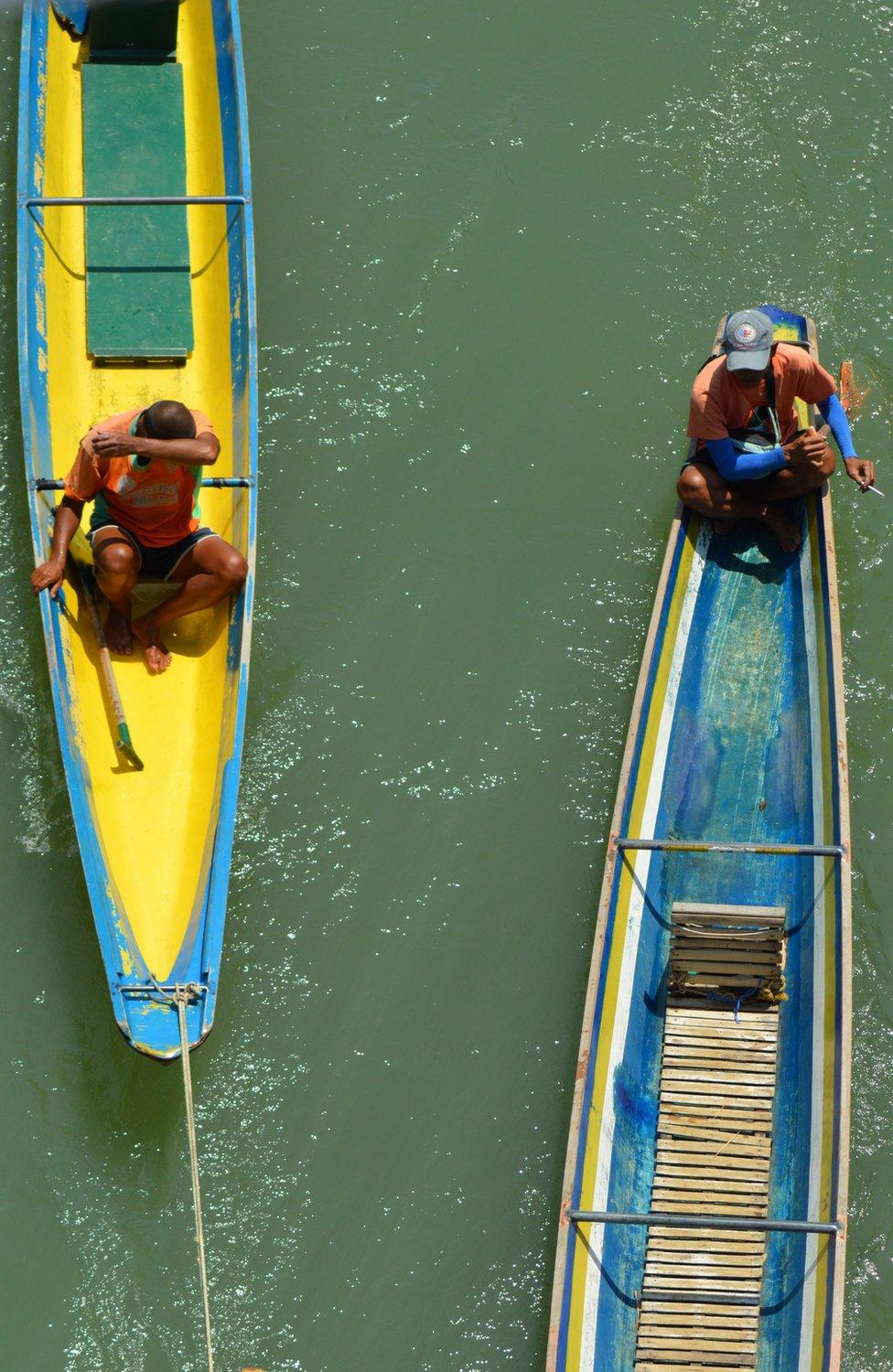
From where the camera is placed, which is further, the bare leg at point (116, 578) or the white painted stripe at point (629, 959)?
the bare leg at point (116, 578)

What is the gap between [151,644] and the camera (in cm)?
1023

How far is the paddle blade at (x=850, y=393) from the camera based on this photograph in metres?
11.4

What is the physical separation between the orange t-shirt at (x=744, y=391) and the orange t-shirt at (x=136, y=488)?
98.6 inches

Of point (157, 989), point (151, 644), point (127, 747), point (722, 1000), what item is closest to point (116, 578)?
point (151, 644)

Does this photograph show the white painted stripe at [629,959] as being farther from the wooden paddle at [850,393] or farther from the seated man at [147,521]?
the seated man at [147,521]

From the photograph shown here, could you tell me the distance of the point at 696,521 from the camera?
34.9ft

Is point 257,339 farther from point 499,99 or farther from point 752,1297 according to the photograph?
point 752,1297

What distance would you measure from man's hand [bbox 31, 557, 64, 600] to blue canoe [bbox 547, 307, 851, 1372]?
2.91 metres

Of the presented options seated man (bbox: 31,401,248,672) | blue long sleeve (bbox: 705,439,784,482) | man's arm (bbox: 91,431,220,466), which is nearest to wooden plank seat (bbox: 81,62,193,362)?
seated man (bbox: 31,401,248,672)

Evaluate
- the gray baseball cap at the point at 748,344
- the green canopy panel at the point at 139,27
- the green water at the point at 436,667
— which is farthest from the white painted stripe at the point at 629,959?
the green canopy panel at the point at 139,27

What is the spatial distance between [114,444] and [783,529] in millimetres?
3493

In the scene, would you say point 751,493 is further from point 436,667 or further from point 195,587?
point 195,587

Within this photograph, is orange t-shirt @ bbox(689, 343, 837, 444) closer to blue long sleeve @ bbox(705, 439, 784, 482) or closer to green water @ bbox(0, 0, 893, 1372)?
blue long sleeve @ bbox(705, 439, 784, 482)

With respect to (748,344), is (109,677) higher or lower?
lower
